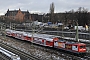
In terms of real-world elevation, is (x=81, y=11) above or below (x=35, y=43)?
above

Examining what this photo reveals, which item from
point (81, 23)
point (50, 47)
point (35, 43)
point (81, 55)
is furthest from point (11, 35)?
point (81, 23)

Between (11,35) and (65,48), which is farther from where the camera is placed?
(11,35)

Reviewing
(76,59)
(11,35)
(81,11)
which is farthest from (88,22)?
(76,59)

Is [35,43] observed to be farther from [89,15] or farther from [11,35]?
[89,15]

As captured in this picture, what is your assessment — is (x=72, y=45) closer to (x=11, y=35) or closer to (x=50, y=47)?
(x=50, y=47)

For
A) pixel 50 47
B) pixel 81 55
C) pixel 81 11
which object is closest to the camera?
pixel 81 55

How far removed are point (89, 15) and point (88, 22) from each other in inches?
301

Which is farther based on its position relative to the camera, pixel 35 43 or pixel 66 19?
pixel 66 19

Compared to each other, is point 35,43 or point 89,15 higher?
point 89,15

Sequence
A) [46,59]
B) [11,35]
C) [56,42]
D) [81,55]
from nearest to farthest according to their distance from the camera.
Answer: [46,59] → [81,55] → [56,42] → [11,35]

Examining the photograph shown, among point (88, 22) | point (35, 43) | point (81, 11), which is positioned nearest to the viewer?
point (35, 43)

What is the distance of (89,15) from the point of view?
11812cm

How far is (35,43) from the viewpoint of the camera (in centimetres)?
5266

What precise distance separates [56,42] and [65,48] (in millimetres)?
3928
